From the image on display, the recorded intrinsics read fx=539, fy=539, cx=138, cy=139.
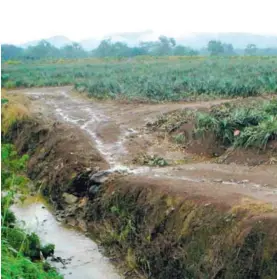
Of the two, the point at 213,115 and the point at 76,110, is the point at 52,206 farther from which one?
the point at 76,110

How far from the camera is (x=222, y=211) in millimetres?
7242

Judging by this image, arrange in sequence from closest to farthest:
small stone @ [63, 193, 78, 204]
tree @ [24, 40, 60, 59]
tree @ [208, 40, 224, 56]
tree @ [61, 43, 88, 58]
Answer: small stone @ [63, 193, 78, 204] → tree @ [208, 40, 224, 56] → tree @ [24, 40, 60, 59] → tree @ [61, 43, 88, 58]

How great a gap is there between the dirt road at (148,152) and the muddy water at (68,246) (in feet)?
5.32

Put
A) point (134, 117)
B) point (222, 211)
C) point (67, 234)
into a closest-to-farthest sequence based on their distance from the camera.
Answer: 1. point (222, 211)
2. point (67, 234)
3. point (134, 117)

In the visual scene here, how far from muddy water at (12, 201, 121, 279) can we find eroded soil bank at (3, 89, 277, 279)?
0.76ft

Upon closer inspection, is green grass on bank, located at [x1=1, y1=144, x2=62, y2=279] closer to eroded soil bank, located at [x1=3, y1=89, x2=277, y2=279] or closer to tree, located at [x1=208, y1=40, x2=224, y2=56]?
eroded soil bank, located at [x1=3, y1=89, x2=277, y2=279]

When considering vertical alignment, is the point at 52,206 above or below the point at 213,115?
below

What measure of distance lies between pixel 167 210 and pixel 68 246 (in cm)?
228

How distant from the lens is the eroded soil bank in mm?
6523

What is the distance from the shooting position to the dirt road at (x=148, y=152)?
8648mm

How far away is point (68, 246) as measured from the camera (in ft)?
31.2

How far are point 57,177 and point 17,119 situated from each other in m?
5.79

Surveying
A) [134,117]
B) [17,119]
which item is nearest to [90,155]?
[134,117]

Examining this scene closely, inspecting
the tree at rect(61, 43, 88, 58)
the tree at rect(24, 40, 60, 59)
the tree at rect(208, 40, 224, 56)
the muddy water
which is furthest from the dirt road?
the tree at rect(61, 43, 88, 58)
